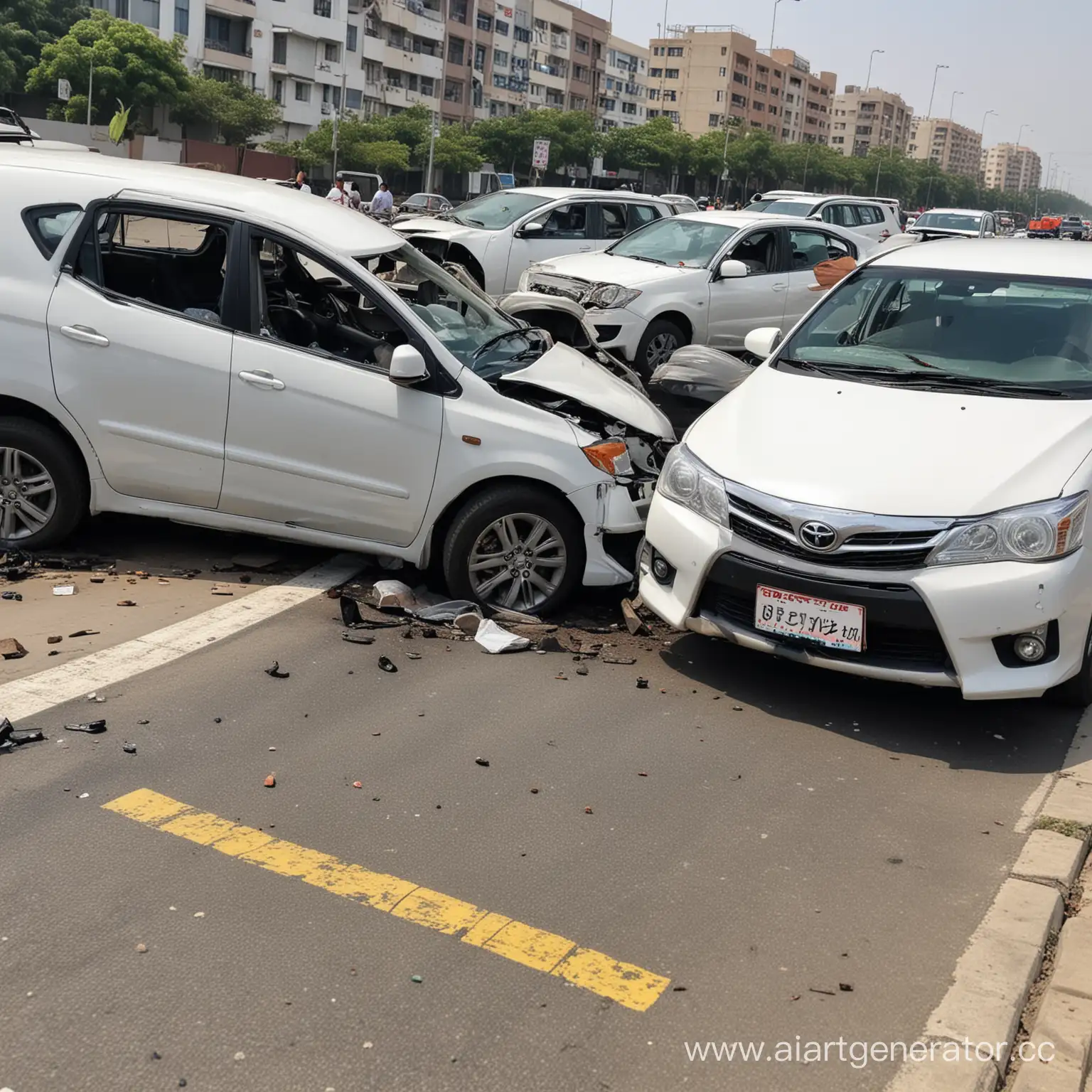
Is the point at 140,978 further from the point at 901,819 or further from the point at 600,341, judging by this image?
the point at 600,341

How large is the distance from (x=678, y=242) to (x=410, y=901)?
10938mm

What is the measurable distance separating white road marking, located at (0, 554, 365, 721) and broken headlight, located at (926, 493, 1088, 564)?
323 centimetres

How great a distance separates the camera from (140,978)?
336 cm

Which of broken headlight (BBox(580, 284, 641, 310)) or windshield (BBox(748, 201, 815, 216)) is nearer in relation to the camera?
broken headlight (BBox(580, 284, 641, 310))

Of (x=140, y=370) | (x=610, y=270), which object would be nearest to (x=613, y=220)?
(x=610, y=270)

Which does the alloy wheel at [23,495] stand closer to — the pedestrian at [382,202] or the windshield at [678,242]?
the windshield at [678,242]

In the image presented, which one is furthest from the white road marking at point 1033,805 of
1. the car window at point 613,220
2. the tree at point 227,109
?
the tree at point 227,109

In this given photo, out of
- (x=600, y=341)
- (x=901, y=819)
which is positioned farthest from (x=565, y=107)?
(x=901, y=819)

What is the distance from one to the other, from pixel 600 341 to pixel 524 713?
24.6ft

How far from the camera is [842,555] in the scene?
5.10 metres

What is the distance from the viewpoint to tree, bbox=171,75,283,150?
6938 centimetres

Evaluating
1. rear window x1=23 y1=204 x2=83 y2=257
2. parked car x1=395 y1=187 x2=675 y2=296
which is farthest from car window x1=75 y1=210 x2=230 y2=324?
parked car x1=395 y1=187 x2=675 y2=296

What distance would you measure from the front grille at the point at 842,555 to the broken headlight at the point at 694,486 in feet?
0.62

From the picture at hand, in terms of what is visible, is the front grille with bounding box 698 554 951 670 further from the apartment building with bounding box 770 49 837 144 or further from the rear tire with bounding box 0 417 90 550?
the apartment building with bounding box 770 49 837 144
